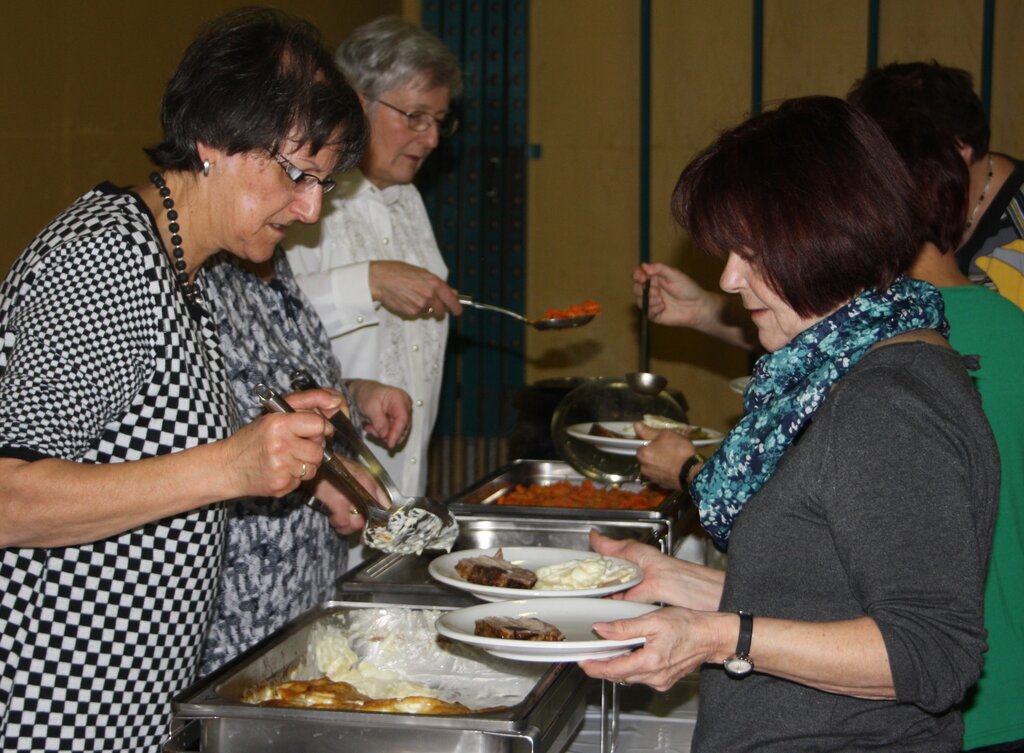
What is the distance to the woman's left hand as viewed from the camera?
1177 mm

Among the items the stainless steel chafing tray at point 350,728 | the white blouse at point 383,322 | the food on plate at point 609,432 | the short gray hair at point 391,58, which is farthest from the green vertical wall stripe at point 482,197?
the stainless steel chafing tray at point 350,728

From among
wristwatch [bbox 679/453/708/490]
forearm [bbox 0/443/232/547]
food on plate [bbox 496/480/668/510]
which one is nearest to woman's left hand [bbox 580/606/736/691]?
A: forearm [bbox 0/443/232/547]

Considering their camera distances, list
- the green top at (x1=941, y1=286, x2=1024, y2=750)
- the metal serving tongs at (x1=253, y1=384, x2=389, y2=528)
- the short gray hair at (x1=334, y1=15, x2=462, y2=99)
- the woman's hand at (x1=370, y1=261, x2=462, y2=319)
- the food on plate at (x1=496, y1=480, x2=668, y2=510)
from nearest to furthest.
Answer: the metal serving tongs at (x1=253, y1=384, x2=389, y2=528)
the green top at (x1=941, y1=286, x2=1024, y2=750)
the food on plate at (x1=496, y1=480, x2=668, y2=510)
the woman's hand at (x1=370, y1=261, x2=462, y2=319)
the short gray hair at (x1=334, y1=15, x2=462, y2=99)

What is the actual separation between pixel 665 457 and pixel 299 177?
883mm

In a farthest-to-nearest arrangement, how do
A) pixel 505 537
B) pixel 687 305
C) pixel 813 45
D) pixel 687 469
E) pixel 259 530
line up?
pixel 813 45
pixel 687 305
pixel 505 537
pixel 687 469
pixel 259 530

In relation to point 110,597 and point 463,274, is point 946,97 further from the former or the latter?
point 463,274

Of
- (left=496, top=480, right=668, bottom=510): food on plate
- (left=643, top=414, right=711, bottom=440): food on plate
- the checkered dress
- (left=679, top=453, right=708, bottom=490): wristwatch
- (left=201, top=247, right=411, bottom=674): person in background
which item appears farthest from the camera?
(left=643, top=414, right=711, bottom=440): food on plate

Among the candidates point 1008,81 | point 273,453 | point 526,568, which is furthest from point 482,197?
point 273,453

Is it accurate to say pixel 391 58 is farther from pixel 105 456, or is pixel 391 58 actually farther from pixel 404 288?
pixel 105 456

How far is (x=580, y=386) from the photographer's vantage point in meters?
2.64

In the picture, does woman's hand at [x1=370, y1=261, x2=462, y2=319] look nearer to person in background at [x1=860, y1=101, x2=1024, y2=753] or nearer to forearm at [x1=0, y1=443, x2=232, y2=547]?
person in background at [x1=860, y1=101, x2=1024, y2=753]

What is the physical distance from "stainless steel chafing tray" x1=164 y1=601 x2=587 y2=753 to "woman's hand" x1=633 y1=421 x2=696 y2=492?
0.80 meters

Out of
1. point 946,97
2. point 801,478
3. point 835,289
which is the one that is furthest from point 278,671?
point 946,97

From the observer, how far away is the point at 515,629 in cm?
130
